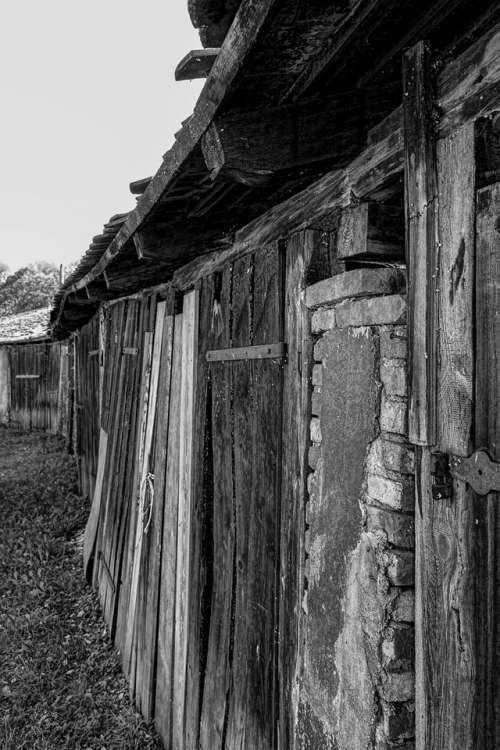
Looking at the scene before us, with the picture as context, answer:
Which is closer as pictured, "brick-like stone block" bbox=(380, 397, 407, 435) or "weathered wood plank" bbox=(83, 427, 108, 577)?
"brick-like stone block" bbox=(380, 397, 407, 435)

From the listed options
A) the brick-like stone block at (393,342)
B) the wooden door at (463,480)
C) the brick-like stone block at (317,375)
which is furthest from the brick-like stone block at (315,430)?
the wooden door at (463,480)

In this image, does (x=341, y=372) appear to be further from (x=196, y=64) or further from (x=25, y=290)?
(x=25, y=290)

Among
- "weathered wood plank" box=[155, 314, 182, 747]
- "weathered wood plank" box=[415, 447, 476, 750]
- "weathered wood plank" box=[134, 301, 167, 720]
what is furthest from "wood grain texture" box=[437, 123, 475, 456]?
"weathered wood plank" box=[134, 301, 167, 720]

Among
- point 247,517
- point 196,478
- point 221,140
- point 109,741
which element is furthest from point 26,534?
point 221,140

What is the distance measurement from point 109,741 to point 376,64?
369cm

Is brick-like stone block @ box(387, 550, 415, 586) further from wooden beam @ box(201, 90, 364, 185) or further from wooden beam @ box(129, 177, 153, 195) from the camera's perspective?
wooden beam @ box(129, 177, 153, 195)

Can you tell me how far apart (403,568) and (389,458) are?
0.96ft

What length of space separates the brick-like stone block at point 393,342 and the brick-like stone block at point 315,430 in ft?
1.37

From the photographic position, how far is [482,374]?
1.25m

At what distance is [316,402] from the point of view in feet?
6.38

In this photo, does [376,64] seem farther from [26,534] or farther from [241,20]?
[26,534]

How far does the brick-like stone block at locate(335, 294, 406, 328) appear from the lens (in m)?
1.55

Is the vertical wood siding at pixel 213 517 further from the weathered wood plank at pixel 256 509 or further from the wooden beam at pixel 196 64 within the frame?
the wooden beam at pixel 196 64

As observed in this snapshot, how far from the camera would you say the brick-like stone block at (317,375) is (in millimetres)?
1929
